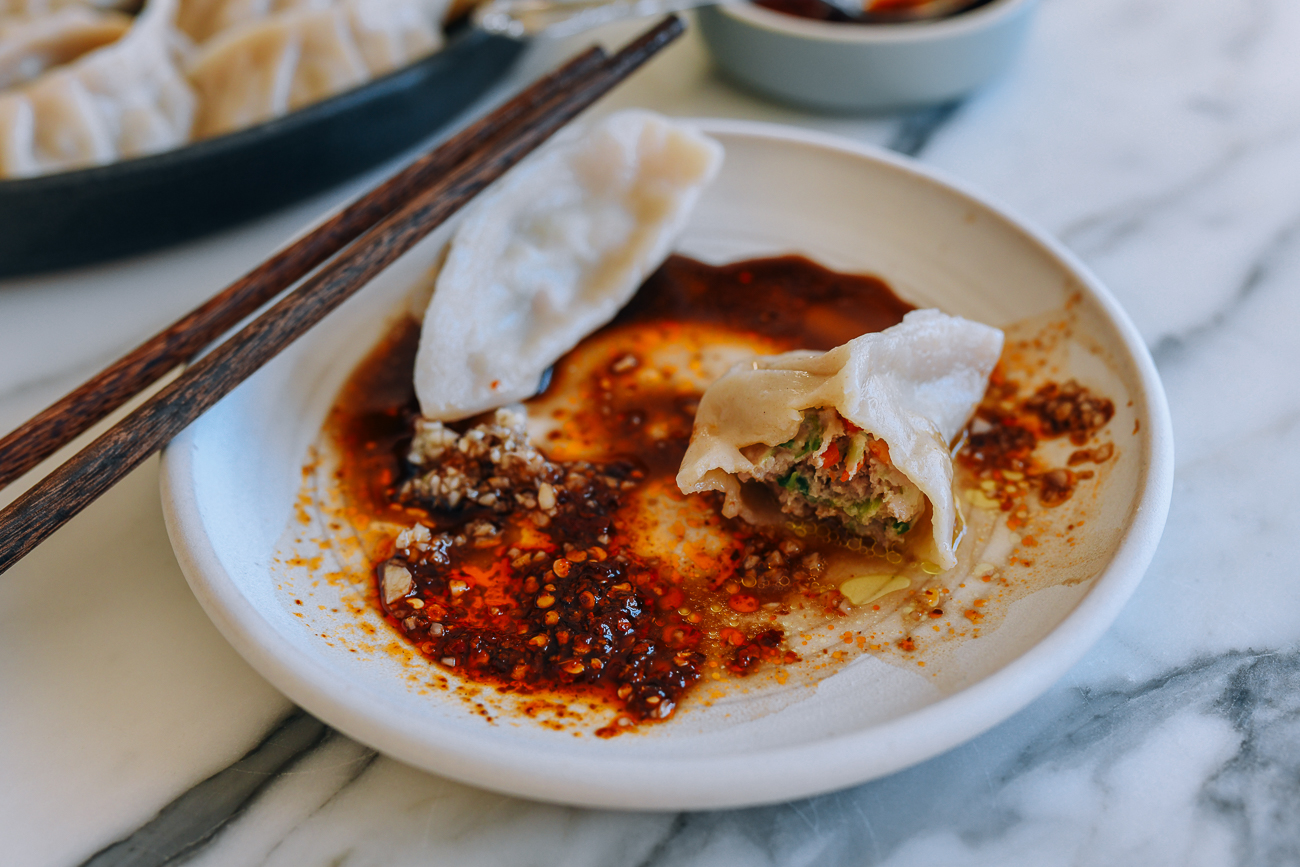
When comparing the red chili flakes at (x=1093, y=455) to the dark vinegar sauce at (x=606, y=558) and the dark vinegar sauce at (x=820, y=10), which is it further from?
the dark vinegar sauce at (x=820, y=10)

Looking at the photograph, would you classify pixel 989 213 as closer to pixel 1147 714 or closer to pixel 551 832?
pixel 1147 714

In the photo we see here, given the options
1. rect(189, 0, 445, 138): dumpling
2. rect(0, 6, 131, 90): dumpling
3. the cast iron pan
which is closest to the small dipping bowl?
the cast iron pan

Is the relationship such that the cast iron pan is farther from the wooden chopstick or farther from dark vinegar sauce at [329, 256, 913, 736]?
dark vinegar sauce at [329, 256, 913, 736]

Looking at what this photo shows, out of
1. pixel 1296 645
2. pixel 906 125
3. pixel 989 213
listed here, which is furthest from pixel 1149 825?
pixel 906 125

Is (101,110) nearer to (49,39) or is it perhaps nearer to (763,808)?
(49,39)

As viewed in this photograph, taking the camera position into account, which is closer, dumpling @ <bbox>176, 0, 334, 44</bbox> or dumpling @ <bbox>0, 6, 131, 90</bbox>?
dumpling @ <bbox>0, 6, 131, 90</bbox>

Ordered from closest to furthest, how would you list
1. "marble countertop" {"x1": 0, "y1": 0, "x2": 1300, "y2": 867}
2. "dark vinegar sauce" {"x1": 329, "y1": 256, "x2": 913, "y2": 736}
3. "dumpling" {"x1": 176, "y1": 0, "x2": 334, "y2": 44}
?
"marble countertop" {"x1": 0, "y1": 0, "x2": 1300, "y2": 867} → "dark vinegar sauce" {"x1": 329, "y1": 256, "x2": 913, "y2": 736} → "dumpling" {"x1": 176, "y1": 0, "x2": 334, "y2": 44}
